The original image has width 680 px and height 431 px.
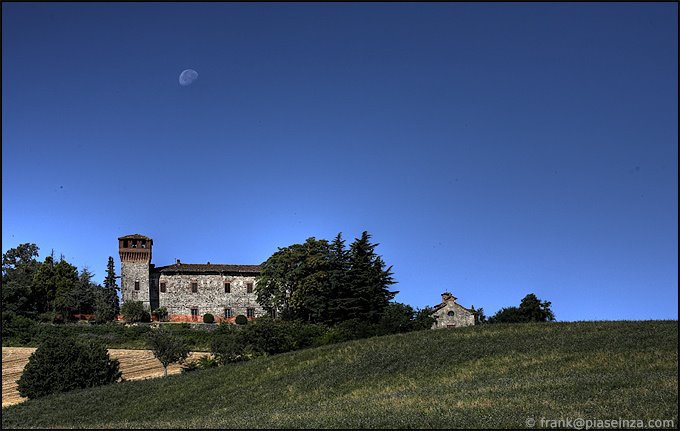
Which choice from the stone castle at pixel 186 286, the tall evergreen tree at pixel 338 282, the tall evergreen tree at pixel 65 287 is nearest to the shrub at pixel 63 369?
the tall evergreen tree at pixel 338 282

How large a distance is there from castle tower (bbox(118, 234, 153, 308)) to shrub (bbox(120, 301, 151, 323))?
2790 millimetres

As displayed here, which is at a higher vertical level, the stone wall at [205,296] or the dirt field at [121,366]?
the stone wall at [205,296]

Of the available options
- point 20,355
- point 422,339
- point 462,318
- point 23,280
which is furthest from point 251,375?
point 23,280

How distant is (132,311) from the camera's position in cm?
9050

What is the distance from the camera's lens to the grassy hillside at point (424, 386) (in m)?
21.4

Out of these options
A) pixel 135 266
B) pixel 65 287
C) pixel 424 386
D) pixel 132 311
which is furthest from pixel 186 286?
pixel 424 386

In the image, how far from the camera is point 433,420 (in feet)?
65.9

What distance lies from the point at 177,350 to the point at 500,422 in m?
41.9

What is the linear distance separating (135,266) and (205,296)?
34.7 feet

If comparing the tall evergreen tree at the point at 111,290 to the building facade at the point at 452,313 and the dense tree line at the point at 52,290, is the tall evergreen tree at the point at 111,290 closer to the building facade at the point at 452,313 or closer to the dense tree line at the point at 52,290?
the dense tree line at the point at 52,290

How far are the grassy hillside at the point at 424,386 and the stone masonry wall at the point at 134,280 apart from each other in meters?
48.5

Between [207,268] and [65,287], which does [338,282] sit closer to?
[207,268]

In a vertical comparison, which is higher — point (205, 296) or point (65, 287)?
point (65, 287)

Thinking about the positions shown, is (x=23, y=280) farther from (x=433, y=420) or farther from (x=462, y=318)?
(x=433, y=420)
